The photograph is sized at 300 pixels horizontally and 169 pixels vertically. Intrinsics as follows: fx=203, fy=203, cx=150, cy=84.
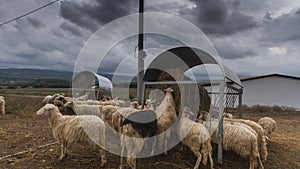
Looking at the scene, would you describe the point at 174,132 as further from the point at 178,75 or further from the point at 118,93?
the point at 118,93

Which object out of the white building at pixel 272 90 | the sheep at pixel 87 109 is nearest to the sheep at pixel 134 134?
the sheep at pixel 87 109

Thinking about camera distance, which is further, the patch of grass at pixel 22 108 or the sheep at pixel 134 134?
the patch of grass at pixel 22 108

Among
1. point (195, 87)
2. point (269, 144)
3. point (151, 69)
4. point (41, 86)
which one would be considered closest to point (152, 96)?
point (151, 69)

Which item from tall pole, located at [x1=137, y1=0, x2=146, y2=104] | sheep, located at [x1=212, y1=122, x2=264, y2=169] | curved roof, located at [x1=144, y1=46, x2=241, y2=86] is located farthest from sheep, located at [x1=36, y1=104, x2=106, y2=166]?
tall pole, located at [x1=137, y1=0, x2=146, y2=104]

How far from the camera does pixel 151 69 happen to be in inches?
259

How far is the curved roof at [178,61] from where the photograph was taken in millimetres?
5486

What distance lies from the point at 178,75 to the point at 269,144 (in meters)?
4.09

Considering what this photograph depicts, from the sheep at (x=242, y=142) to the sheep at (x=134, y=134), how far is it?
6.35 feet

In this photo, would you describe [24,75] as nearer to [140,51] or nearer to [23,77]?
[23,77]

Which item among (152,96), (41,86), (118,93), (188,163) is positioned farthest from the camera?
(41,86)

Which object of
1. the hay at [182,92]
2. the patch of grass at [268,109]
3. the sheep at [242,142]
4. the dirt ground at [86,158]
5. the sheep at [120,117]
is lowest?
the patch of grass at [268,109]

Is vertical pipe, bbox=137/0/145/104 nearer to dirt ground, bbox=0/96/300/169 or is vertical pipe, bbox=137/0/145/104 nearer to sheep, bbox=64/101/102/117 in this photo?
sheep, bbox=64/101/102/117

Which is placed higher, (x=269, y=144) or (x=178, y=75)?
(x=178, y=75)

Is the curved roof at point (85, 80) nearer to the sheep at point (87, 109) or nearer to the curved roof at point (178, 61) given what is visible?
the sheep at point (87, 109)
